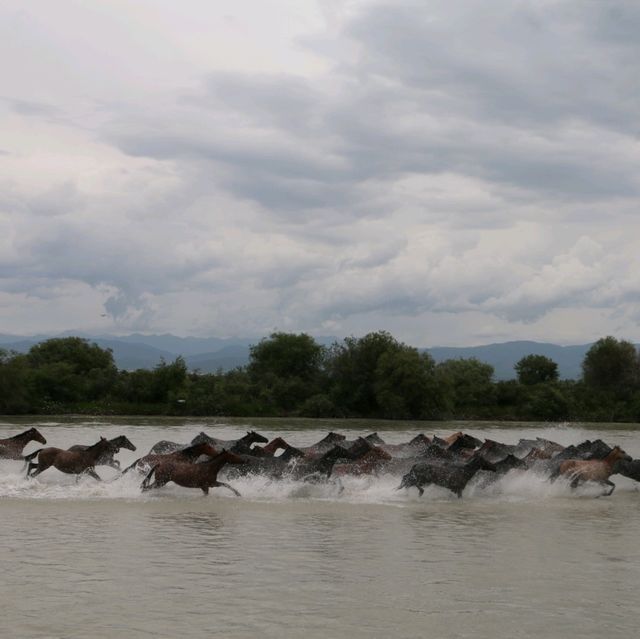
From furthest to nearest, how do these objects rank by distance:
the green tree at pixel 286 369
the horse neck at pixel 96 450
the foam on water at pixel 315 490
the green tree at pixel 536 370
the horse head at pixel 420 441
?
the green tree at pixel 536 370 < the green tree at pixel 286 369 < the horse head at pixel 420 441 < the horse neck at pixel 96 450 < the foam on water at pixel 315 490

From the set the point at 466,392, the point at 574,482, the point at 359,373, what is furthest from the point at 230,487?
the point at 466,392

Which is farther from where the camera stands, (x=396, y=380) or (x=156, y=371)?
(x=156, y=371)

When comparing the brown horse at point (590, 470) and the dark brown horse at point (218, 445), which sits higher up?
the dark brown horse at point (218, 445)

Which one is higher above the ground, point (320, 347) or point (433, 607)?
point (320, 347)

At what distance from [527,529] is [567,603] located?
188 inches

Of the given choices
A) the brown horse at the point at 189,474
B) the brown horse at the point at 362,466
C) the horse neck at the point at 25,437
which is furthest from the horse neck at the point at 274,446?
the horse neck at the point at 25,437

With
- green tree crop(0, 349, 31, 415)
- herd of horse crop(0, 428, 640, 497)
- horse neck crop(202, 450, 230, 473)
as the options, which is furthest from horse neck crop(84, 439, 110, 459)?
green tree crop(0, 349, 31, 415)

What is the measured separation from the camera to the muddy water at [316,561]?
830cm

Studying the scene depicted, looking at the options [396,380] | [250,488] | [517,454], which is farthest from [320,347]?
[250,488]

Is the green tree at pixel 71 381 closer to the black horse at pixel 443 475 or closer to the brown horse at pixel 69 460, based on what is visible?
the brown horse at pixel 69 460

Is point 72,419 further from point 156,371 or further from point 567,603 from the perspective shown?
point 567,603

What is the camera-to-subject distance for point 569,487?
710 inches

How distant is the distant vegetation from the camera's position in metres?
62.9

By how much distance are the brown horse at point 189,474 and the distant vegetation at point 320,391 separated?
4578 cm
